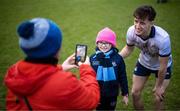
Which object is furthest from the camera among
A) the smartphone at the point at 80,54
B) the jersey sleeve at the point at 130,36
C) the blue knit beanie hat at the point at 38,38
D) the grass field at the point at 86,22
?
the grass field at the point at 86,22

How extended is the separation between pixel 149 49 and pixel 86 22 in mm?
6379

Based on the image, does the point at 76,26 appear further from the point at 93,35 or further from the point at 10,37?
the point at 10,37

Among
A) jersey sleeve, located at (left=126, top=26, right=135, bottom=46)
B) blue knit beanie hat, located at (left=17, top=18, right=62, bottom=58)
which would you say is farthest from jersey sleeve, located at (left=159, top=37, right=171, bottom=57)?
blue knit beanie hat, located at (left=17, top=18, right=62, bottom=58)

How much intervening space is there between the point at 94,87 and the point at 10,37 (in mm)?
7225

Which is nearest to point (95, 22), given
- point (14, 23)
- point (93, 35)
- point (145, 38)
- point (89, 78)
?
point (93, 35)

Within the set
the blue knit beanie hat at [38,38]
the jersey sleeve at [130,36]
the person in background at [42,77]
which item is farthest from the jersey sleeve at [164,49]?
the blue knit beanie hat at [38,38]

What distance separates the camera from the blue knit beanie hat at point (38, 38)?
83.7 inches

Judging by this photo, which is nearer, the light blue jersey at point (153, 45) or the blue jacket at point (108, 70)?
the blue jacket at point (108, 70)

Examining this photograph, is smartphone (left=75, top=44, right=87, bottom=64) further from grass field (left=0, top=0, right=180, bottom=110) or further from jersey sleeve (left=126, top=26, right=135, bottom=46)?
grass field (left=0, top=0, right=180, bottom=110)

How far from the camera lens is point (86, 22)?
34.9 feet

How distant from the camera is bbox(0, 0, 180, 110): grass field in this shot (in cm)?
639

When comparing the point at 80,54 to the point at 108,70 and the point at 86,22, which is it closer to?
the point at 108,70

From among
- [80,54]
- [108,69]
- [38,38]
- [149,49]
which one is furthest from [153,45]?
[38,38]

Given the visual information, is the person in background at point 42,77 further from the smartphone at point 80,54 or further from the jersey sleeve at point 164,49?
the jersey sleeve at point 164,49
